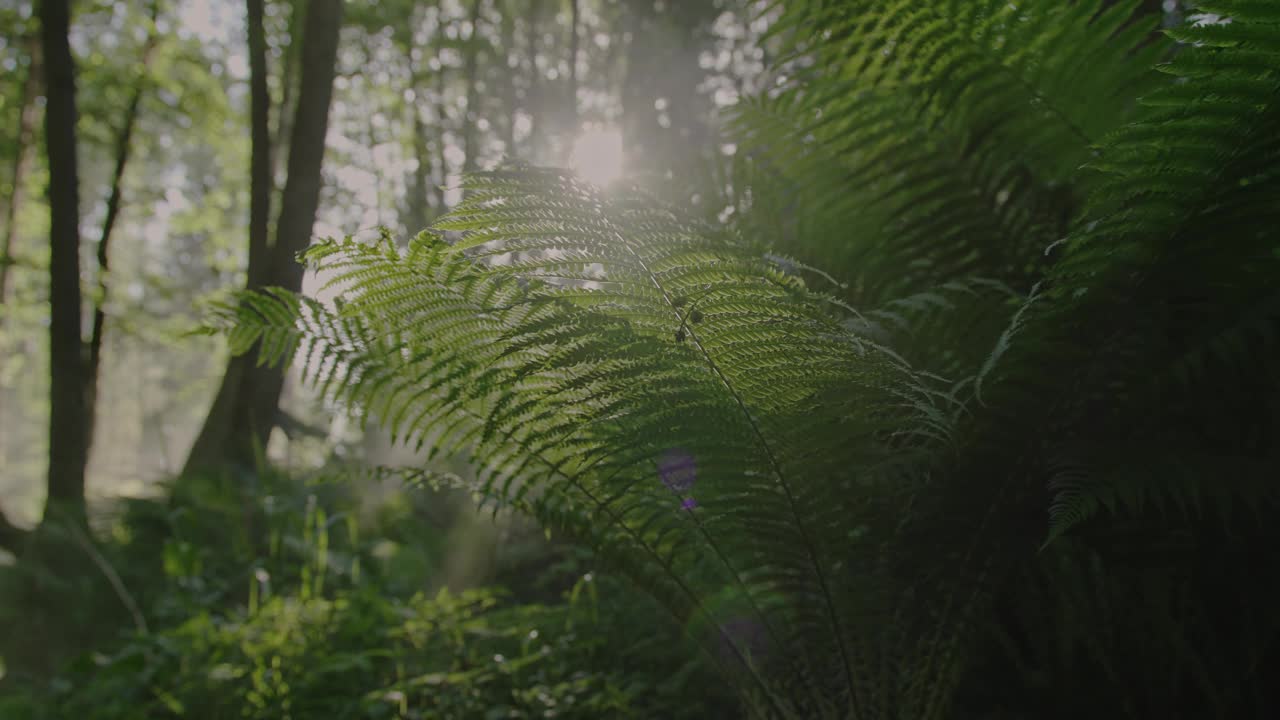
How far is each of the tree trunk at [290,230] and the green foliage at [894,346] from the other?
4.62 metres

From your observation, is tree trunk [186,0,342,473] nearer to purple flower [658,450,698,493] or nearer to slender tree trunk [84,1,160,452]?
slender tree trunk [84,1,160,452]

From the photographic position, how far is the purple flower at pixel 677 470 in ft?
3.61

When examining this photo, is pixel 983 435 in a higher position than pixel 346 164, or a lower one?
lower

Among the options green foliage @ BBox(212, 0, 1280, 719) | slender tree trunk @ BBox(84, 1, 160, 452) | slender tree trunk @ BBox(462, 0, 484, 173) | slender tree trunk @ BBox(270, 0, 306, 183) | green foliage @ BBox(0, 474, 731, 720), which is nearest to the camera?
green foliage @ BBox(212, 0, 1280, 719)

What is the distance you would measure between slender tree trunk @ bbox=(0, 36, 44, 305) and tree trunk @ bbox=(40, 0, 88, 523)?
570 cm

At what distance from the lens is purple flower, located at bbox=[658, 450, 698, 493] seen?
1.10 metres

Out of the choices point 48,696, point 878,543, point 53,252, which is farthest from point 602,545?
point 53,252

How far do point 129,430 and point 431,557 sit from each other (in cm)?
5369

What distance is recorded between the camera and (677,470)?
1.13m

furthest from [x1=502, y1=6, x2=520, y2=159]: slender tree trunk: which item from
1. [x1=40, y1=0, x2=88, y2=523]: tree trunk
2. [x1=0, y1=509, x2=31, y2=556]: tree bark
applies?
[x1=0, y1=509, x2=31, y2=556]: tree bark

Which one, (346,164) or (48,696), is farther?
(346,164)

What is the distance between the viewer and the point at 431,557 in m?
4.76

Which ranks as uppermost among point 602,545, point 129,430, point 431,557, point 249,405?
point 602,545

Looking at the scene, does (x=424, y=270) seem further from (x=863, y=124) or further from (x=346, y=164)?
(x=346, y=164)
